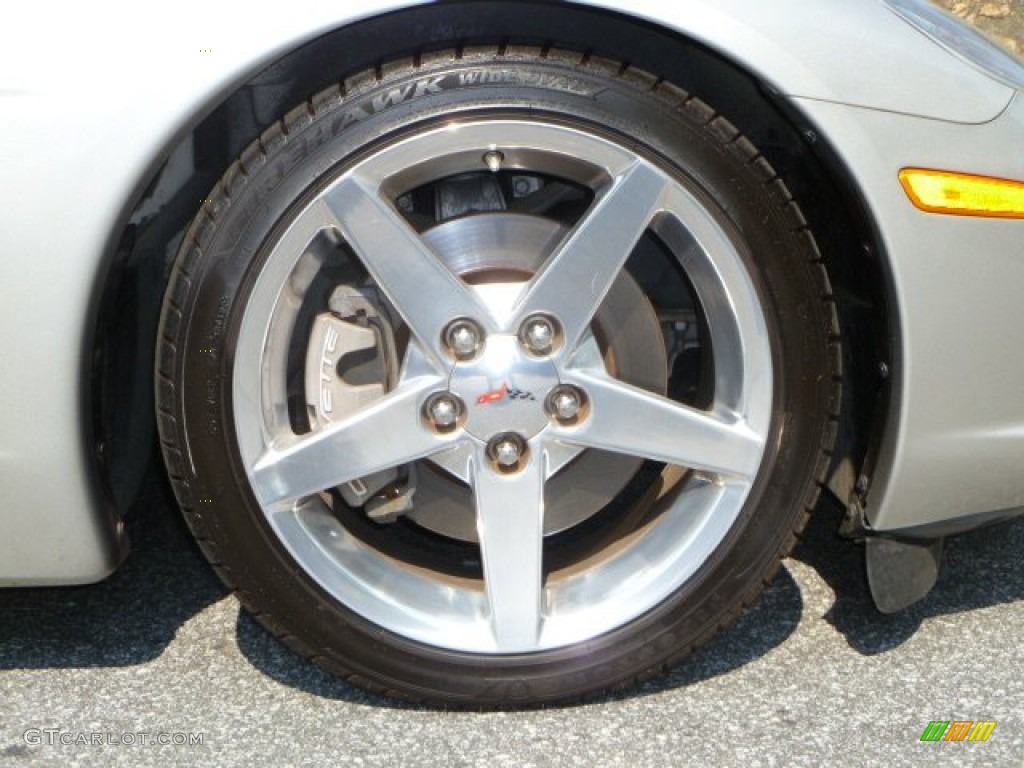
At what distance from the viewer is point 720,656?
219 centimetres

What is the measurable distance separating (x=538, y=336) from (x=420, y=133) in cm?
32

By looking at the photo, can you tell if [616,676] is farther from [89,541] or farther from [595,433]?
[89,541]

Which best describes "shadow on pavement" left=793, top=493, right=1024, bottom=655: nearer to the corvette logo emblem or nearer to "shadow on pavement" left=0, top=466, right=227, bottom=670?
the corvette logo emblem

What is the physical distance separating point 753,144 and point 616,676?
2.62 feet

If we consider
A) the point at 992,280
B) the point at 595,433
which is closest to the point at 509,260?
the point at 595,433

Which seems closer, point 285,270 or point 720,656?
point 285,270

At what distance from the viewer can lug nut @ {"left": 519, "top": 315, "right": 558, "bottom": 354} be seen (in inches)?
75.1

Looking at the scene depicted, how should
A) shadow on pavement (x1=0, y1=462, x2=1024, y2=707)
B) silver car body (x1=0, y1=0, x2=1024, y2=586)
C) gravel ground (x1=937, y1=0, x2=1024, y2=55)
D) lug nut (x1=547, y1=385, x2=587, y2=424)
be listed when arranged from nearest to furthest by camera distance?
silver car body (x1=0, y1=0, x2=1024, y2=586), lug nut (x1=547, y1=385, x2=587, y2=424), shadow on pavement (x1=0, y1=462, x2=1024, y2=707), gravel ground (x1=937, y1=0, x2=1024, y2=55)

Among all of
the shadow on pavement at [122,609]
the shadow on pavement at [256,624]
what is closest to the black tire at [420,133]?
the shadow on pavement at [256,624]

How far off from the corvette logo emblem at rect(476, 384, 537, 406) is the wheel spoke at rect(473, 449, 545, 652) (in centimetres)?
8

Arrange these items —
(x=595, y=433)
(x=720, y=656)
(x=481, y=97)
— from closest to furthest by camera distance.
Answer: (x=481, y=97), (x=595, y=433), (x=720, y=656)

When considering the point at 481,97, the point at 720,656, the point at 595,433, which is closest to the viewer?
the point at 481,97

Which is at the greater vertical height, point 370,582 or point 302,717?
point 370,582

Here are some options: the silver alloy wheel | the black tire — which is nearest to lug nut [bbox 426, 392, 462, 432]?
the silver alloy wheel
